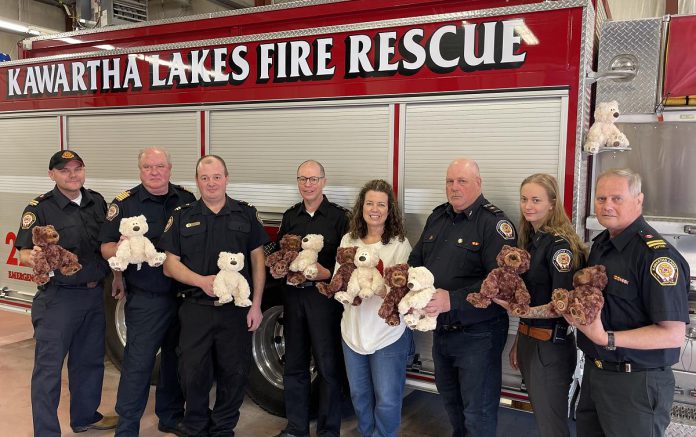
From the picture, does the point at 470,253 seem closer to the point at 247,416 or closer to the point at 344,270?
the point at 344,270

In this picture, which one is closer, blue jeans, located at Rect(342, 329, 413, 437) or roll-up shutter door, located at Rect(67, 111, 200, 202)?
blue jeans, located at Rect(342, 329, 413, 437)

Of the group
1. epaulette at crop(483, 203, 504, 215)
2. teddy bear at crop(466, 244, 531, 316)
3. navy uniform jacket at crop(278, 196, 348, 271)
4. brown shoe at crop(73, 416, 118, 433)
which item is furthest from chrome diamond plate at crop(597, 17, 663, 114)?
brown shoe at crop(73, 416, 118, 433)

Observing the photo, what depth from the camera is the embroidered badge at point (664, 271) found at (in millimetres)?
2220

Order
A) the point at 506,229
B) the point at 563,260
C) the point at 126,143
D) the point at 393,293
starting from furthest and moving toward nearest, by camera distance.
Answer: the point at 126,143 → the point at 506,229 → the point at 393,293 → the point at 563,260

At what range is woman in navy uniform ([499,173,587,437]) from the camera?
2.71m

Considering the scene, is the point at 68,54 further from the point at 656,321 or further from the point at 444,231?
the point at 656,321

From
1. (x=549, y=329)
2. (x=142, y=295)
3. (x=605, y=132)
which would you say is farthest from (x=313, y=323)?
(x=605, y=132)

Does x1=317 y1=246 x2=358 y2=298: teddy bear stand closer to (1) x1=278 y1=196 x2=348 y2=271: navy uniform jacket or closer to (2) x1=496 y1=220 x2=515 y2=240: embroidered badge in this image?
(1) x1=278 y1=196 x2=348 y2=271: navy uniform jacket

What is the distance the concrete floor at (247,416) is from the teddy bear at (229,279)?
4.10ft

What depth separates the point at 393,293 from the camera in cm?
290

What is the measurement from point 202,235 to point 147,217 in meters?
0.51

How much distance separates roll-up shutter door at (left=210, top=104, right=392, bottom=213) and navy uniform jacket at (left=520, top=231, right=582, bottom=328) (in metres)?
1.31

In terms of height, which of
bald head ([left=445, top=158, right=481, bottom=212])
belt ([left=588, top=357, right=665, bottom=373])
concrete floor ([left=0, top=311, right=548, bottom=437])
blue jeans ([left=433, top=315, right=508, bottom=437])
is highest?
bald head ([left=445, top=158, right=481, bottom=212])

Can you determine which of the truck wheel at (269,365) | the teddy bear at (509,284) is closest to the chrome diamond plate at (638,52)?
the teddy bear at (509,284)
